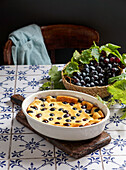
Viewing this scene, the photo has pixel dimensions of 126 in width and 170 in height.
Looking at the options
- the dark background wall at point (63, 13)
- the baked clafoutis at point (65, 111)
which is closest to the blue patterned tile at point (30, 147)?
the baked clafoutis at point (65, 111)

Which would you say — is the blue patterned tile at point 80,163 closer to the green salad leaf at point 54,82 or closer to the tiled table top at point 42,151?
the tiled table top at point 42,151

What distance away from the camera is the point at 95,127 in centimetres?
128

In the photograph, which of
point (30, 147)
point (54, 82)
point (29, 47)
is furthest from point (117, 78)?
point (29, 47)

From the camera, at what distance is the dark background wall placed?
2.83 metres

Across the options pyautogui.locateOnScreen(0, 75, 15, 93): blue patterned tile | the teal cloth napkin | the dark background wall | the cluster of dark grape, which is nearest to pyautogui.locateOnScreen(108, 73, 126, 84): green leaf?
the cluster of dark grape

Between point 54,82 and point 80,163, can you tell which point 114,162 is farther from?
point 54,82

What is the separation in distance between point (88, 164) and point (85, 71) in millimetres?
603

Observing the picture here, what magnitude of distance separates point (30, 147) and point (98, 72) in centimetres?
62

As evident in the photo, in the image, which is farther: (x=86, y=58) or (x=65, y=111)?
(x=86, y=58)

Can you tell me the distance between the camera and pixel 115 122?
1.53m

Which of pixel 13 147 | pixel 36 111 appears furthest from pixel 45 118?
pixel 13 147

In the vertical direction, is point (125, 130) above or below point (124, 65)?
below

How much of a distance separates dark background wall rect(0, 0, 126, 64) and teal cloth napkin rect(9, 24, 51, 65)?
204 mm

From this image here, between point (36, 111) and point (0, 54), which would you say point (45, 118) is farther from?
point (0, 54)
